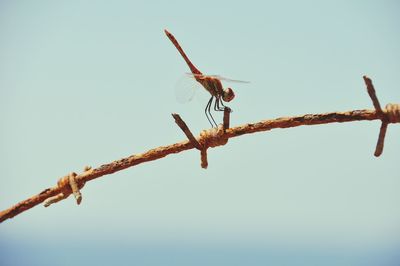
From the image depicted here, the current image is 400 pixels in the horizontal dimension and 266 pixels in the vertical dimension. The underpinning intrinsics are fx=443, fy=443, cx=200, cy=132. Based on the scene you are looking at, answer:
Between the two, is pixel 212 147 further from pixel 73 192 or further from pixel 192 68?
pixel 192 68

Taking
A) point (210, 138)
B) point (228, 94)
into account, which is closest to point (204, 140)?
point (210, 138)

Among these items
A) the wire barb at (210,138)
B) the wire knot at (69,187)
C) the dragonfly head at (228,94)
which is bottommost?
the wire knot at (69,187)

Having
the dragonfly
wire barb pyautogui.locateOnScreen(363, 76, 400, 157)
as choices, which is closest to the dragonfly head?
the dragonfly

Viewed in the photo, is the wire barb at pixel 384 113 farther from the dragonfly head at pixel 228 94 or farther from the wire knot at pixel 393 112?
the dragonfly head at pixel 228 94

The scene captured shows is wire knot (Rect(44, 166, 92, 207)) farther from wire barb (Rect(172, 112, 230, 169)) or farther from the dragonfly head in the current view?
the dragonfly head

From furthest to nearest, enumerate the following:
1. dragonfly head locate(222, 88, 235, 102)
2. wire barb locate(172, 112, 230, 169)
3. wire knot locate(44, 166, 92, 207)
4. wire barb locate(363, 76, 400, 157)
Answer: dragonfly head locate(222, 88, 235, 102) < wire knot locate(44, 166, 92, 207) < wire barb locate(172, 112, 230, 169) < wire barb locate(363, 76, 400, 157)

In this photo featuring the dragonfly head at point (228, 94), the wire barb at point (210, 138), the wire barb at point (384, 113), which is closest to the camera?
the wire barb at point (384, 113)

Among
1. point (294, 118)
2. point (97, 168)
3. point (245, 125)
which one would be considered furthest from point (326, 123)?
point (97, 168)

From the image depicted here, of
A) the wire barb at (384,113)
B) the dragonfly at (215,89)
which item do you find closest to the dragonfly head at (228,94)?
the dragonfly at (215,89)
